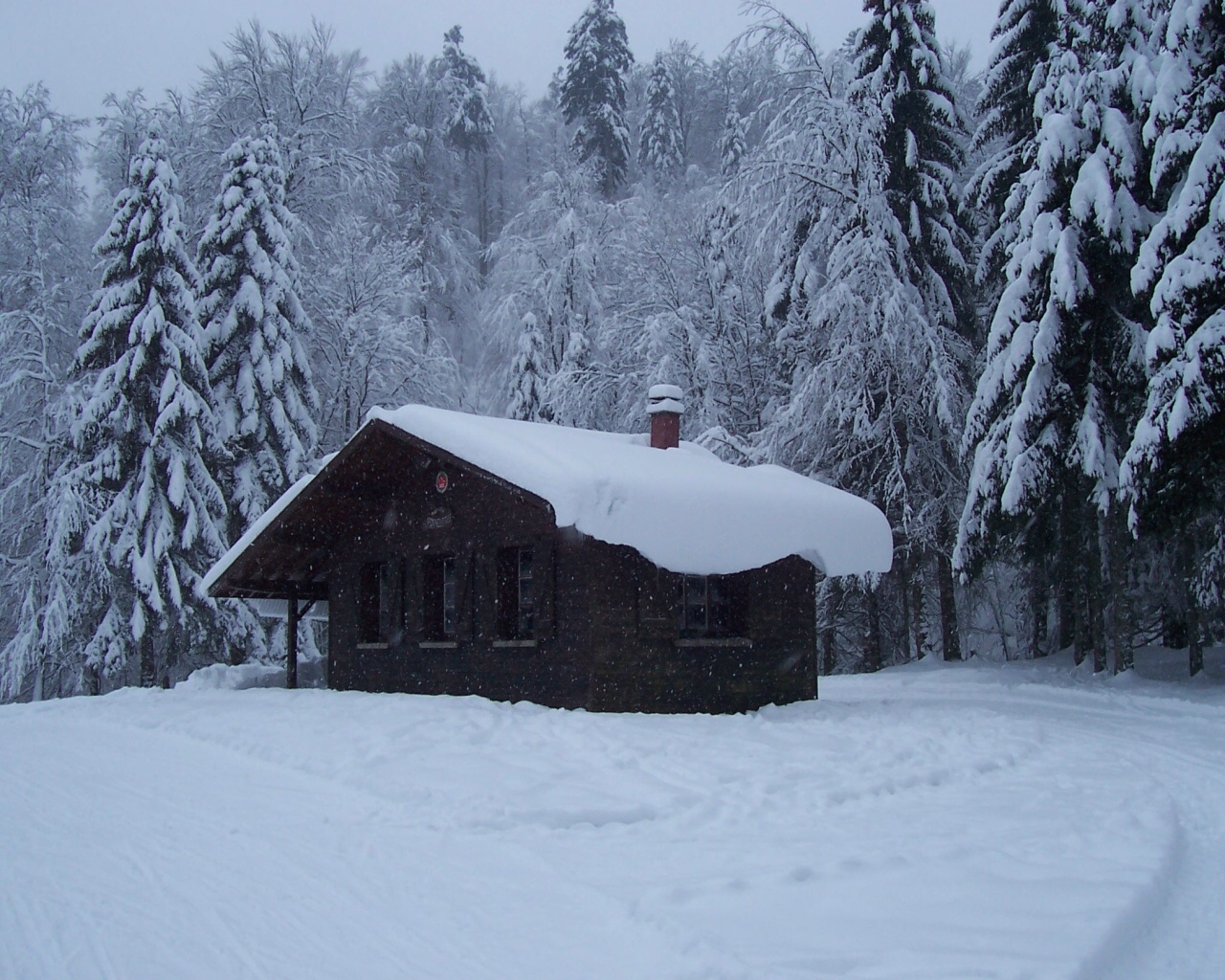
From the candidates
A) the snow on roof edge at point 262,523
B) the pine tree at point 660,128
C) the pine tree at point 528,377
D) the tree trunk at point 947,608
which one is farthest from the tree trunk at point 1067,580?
the pine tree at point 660,128

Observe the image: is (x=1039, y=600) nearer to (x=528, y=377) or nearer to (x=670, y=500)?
(x=670, y=500)

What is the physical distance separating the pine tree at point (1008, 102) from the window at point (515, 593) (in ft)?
35.2

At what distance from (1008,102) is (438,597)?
14534 millimetres

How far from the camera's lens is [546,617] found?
43.3 ft

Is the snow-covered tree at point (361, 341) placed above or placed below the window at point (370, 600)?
above

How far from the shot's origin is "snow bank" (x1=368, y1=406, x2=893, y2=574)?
1168 cm

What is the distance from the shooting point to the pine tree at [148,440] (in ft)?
68.6

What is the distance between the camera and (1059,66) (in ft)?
54.3

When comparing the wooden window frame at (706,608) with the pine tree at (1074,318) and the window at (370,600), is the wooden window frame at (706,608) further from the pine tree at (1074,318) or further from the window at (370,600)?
the window at (370,600)

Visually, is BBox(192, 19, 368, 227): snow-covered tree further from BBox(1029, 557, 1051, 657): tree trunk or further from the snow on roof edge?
BBox(1029, 557, 1051, 657): tree trunk

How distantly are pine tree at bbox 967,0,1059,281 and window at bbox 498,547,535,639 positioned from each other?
35.2ft

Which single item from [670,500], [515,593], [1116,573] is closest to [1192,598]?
[1116,573]

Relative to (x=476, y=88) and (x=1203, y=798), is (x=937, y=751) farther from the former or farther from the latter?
(x=476, y=88)

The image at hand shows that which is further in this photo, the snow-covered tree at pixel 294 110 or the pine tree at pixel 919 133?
the snow-covered tree at pixel 294 110
